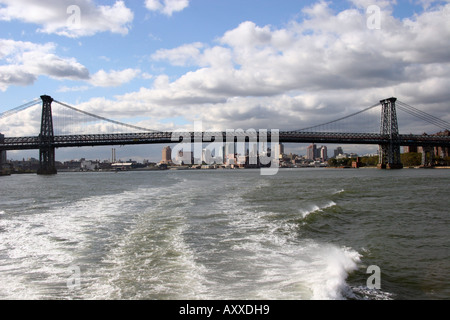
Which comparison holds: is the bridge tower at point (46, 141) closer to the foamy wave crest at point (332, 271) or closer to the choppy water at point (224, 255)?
the choppy water at point (224, 255)

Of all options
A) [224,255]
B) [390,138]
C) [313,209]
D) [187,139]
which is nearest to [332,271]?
[224,255]

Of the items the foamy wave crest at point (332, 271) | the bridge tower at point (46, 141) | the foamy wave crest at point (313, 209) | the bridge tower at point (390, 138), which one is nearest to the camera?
the foamy wave crest at point (332, 271)

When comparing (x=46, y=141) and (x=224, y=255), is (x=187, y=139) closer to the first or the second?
(x=46, y=141)

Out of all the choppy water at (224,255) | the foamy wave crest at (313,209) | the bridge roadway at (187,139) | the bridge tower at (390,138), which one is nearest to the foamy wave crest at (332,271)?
the choppy water at (224,255)
